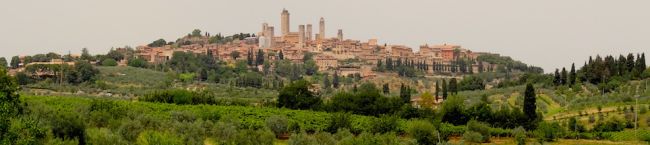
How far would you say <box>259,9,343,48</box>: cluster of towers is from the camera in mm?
129875

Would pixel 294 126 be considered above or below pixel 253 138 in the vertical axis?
below

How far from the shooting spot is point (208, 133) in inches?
1331

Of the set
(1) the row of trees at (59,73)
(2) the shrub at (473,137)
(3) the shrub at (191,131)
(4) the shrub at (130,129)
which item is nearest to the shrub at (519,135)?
Answer: (2) the shrub at (473,137)

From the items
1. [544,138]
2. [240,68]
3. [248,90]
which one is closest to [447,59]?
[240,68]

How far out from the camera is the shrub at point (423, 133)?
38.0 meters

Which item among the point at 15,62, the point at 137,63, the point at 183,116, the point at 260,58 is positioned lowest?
the point at 183,116

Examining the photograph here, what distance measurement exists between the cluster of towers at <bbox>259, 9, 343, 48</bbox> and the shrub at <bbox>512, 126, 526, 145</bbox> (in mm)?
86740

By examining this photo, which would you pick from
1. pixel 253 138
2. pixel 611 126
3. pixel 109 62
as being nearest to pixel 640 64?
pixel 611 126

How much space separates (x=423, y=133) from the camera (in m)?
38.4

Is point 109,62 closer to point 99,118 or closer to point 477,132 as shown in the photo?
point 99,118

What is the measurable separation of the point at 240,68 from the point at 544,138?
215 feet

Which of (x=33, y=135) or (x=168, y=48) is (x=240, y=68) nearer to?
(x=168, y=48)

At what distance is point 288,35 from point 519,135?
→ 97436 mm

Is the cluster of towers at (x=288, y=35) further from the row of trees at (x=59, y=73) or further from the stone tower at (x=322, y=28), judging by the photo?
the row of trees at (x=59, y=73)
